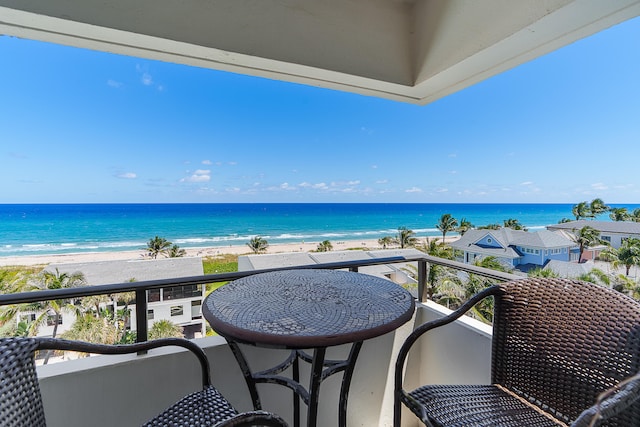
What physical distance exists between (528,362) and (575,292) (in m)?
0.29

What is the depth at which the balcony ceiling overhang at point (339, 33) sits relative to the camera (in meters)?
1.11

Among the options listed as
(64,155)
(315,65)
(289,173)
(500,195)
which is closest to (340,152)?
(289,173)

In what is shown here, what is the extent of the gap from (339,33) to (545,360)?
168 cm

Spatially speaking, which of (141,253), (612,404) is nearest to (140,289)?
(612,404)

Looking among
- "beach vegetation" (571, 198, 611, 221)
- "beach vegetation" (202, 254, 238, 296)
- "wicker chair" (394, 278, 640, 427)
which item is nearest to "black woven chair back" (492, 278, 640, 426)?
"wicker chair" (394, 278, 640, 427)

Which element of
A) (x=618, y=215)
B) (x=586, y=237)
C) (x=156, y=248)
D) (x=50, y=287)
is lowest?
(x=156, y=248)

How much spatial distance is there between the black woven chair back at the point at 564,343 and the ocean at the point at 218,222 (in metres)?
20.6

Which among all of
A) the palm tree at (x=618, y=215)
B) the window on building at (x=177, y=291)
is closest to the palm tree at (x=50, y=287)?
the window on building at (x=177, y=291)

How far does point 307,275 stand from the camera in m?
1.32

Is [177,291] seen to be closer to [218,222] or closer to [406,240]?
[406,240]

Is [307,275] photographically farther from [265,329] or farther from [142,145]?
[142,145]

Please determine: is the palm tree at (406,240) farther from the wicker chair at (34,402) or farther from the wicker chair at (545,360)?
the wicker chair at (34,402)

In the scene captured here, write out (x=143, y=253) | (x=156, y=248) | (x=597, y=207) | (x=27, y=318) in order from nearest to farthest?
(x=27, y=318), (x=597, y=207), (x=156, y=248), (x=143, y=253)

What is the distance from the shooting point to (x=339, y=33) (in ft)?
4.93
